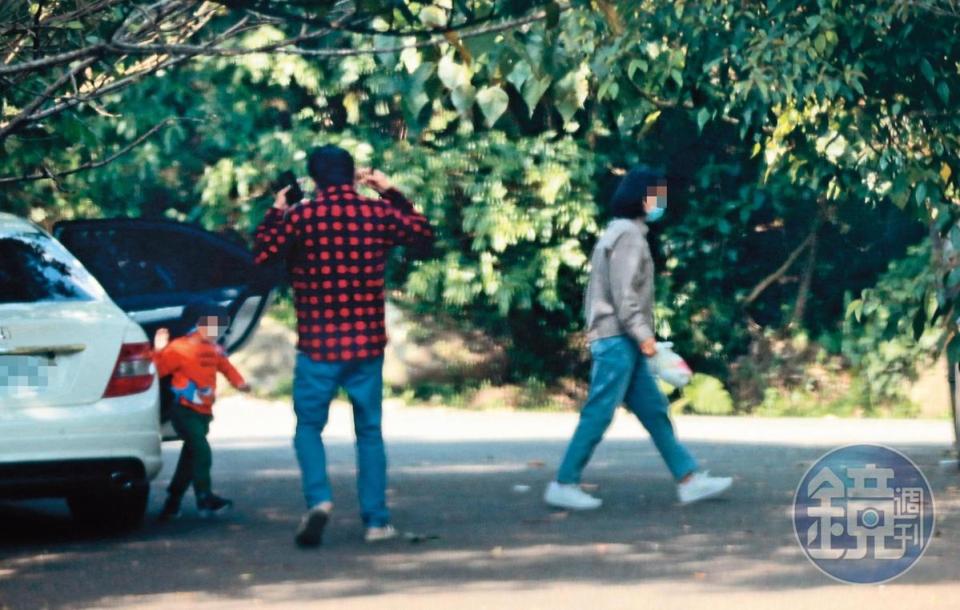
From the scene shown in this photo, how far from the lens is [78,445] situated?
812 centimetres

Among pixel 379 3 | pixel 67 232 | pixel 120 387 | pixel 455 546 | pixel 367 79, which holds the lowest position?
pixel 455 546

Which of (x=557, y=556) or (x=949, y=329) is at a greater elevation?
(x=949, y=329)

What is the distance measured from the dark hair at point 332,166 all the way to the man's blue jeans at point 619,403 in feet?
5.89

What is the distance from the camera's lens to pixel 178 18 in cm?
1033

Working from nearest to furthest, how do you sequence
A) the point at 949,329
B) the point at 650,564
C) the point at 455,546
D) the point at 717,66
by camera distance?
1. the point at 650,564
2. the point at 455,546
3. the point at 949,329
4. the point at 717,66

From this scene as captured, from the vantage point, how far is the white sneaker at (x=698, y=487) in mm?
9242

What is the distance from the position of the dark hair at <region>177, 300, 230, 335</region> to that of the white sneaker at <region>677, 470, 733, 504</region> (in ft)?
8.37

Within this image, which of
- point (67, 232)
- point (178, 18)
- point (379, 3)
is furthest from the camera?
point (178, 18)

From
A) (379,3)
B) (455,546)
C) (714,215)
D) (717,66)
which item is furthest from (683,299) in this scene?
(379,3)

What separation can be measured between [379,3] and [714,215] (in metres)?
12.0

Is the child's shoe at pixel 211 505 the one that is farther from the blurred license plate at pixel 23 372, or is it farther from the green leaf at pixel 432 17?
the green leaf at pixel 432 17

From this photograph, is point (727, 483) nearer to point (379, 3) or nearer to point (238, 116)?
point (379, 3)

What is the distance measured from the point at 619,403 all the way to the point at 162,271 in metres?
2.68

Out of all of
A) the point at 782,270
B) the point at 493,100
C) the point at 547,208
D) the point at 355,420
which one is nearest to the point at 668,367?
the point at 355,420
